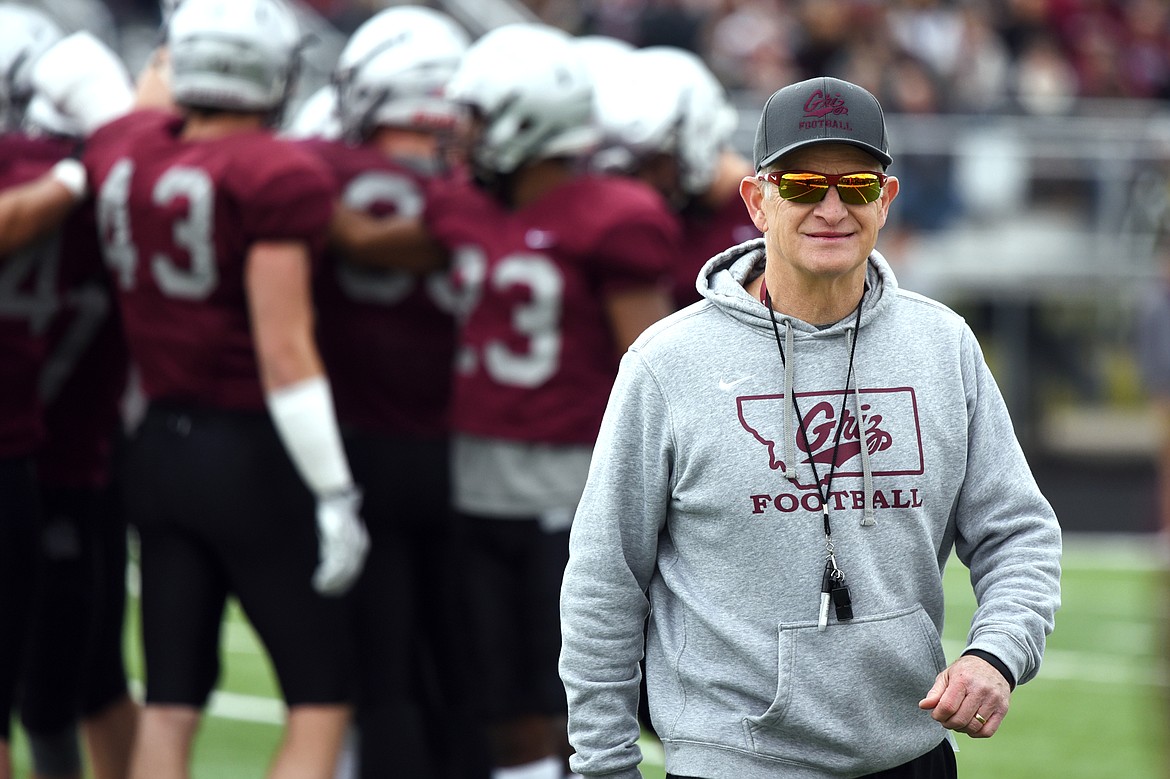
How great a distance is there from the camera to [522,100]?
4.46m

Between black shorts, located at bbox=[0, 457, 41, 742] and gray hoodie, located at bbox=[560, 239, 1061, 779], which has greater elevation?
gray hoodie, located at bbox=[560, 239, 1061, 779]

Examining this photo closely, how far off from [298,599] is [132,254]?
0.92 metres

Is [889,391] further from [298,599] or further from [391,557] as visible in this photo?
[391,557]

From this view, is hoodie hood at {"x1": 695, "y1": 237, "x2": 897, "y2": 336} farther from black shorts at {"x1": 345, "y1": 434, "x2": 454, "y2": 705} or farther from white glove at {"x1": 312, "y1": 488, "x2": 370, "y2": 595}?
black shorts at {"x1": 345, "y1": 434, "x2": 454, "y2": 705}

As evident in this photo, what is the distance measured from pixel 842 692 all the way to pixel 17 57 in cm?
311

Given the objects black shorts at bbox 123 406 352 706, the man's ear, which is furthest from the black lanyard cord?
black shorts at bbox 123 406 352 706

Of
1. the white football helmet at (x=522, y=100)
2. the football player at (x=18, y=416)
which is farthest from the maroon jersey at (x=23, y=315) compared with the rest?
the white football helmet at (x=522, y=100)

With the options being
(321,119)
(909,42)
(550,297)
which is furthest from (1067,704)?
(909,42)

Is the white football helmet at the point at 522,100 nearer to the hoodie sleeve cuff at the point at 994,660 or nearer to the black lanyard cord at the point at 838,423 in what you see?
the black lanyard cord at the point at 838,423

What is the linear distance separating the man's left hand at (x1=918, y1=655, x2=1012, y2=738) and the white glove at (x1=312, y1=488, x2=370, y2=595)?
1806 mm

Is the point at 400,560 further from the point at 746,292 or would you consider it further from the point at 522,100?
the point at 746,292

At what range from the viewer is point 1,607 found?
4195 mm

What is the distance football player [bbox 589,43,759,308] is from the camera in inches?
203

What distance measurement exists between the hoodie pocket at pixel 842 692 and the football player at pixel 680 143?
2543 mm
